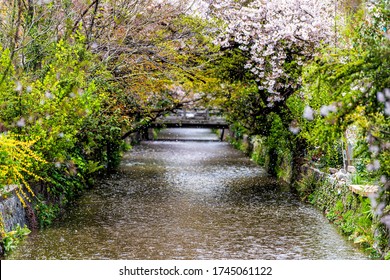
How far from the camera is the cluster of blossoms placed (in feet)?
77.8

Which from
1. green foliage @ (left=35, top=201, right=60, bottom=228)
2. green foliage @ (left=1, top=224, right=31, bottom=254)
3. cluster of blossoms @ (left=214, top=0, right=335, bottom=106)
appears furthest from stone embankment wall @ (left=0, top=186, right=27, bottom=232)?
cluster of blossoms @ (left=214, top=0, right=335, bottom=106)

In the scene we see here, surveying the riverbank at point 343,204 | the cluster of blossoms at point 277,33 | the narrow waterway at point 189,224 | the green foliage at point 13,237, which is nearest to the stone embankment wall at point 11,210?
the green foliage at point 13,237

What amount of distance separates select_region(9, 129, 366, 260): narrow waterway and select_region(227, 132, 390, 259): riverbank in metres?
0.29

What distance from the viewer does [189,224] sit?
17266mm

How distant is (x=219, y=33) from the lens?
83.5ft

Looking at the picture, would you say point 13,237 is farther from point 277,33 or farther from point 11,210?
point 277,33

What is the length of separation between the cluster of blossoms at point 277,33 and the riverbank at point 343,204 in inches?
120

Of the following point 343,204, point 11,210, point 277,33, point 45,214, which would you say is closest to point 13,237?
point 11,210

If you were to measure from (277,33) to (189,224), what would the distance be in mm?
8794

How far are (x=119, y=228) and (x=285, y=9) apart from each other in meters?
10.4

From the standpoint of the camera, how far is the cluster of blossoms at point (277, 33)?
23.7 m

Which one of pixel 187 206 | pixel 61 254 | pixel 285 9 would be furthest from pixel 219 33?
pixel 61 254

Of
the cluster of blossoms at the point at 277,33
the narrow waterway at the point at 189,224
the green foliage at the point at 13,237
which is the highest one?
the cluster of blossoms at the point at 277,33

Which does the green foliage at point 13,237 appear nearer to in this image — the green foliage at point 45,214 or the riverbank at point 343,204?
the green foliage at point 45,214
